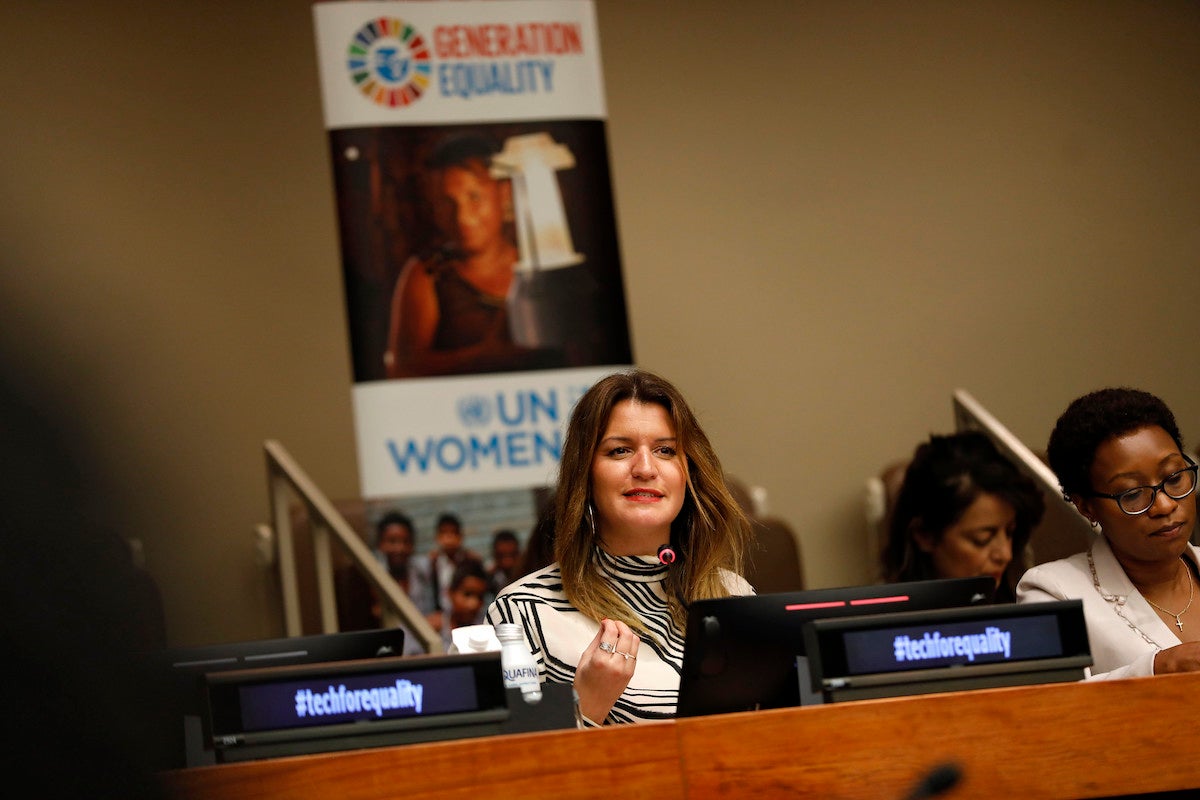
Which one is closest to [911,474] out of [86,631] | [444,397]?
[444,397]

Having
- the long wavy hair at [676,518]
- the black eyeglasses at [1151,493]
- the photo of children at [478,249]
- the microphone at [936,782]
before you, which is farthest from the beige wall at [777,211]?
the microphone at [936,782]

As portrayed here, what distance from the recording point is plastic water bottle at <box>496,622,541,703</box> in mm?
1885

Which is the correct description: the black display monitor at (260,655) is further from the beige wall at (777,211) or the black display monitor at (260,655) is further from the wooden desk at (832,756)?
the beige wall at (777,211)

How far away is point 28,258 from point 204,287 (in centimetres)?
502

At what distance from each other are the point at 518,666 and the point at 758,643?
1.07 feet

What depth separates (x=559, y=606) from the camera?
2.46m

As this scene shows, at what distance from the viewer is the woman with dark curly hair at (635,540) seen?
2.41 meters

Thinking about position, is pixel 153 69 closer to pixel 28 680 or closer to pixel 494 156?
pixel 494 156

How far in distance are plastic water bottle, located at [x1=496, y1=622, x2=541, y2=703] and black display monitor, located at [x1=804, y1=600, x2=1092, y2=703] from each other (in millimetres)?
365

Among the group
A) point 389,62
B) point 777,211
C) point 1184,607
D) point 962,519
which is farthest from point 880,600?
point 777,211

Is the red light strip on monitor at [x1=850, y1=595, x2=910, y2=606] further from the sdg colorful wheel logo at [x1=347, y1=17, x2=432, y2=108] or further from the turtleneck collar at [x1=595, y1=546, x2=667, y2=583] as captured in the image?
the sdg colorful wheel logo at [x1=347, y1=17, x2=432, y2=108]

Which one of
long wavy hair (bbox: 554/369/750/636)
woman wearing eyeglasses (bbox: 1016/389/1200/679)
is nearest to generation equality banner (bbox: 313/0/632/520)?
long wavy hair (bbox: 554/369/750/636)

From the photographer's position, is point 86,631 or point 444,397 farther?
point 444,397

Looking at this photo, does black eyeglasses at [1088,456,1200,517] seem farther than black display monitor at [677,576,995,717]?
Yes
